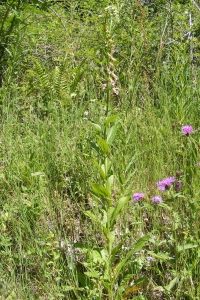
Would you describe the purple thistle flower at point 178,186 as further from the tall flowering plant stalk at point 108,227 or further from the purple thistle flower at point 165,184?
the tall flowering plant stalk at point 108,227

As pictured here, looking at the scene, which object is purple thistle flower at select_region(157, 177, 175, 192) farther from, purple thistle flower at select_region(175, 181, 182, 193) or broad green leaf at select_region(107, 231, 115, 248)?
broad green leaf at select_region(107, 231, 115, 248)

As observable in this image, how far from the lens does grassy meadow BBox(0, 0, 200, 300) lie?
184cm

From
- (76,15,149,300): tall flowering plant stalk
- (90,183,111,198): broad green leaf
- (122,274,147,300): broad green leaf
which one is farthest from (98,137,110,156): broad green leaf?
(122,274,147,300): broad green leaf

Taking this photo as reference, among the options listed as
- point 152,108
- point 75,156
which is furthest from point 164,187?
point 152,108

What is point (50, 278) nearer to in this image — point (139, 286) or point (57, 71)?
point (139, 286)

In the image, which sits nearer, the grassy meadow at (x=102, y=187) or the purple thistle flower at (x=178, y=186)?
the grassy meadow at (x=102, y=187)

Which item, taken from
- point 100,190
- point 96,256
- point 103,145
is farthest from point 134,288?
point 103,145

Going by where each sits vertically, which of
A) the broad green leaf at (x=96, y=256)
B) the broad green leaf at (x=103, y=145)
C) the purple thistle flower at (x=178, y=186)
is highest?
the broad green leaf at (x=103, y=145)

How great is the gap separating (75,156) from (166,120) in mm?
830

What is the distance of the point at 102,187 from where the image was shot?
5.85 ft

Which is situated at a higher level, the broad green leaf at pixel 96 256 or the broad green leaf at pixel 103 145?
the broad green leaf at pixel 103 145

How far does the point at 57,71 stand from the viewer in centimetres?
419

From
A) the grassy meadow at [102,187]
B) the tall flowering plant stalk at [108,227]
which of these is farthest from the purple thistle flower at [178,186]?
the tall flowering plant stalk at [108,227]

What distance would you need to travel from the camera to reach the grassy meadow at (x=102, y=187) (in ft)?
6.04
